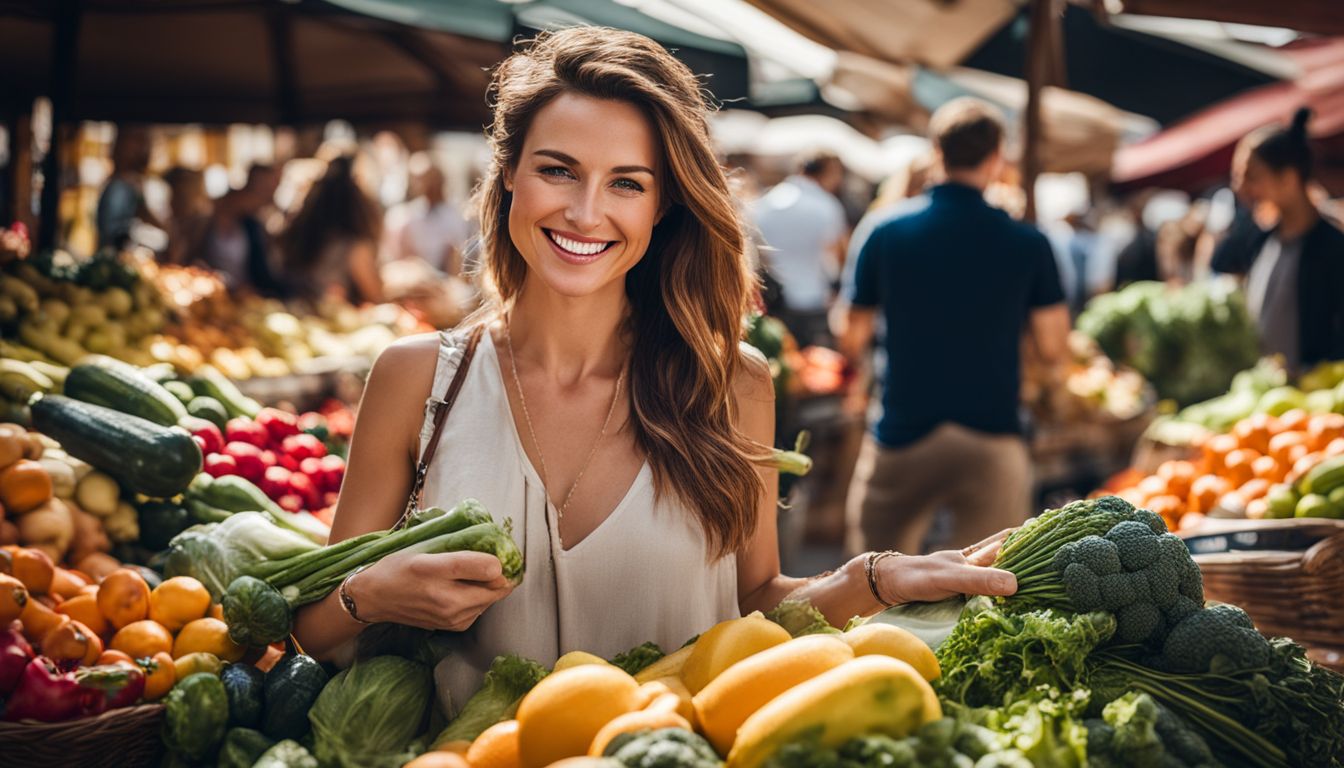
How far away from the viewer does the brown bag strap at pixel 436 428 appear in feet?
7.33

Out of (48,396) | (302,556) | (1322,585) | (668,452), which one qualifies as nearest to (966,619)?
(668,452)

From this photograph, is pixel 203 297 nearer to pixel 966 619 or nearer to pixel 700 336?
pixel 700 336

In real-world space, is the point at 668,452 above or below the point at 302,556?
above

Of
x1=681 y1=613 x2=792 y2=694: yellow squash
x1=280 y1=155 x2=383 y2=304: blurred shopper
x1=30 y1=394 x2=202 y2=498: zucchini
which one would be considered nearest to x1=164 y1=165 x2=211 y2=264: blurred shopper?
x1=280 y1=155 x2=383 y2=304: blurred shopper

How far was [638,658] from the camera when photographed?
201 centimetres

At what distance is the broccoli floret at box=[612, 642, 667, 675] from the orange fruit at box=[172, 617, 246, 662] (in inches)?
29.9

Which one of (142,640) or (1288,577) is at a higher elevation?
(142,640)

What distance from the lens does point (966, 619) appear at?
186 cm

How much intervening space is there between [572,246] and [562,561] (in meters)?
0.60

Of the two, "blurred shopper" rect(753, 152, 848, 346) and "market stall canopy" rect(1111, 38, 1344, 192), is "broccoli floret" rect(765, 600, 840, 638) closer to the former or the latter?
"blurred shopper" rect(753, 152, 848, 346)

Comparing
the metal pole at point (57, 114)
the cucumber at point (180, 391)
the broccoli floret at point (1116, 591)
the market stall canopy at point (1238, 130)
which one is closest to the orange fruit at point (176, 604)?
the cucumber at point (180, 391)

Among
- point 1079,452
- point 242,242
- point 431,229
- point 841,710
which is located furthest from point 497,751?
point 431,229

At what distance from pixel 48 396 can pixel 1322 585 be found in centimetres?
369

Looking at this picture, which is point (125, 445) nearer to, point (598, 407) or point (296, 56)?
point (598, 407)
